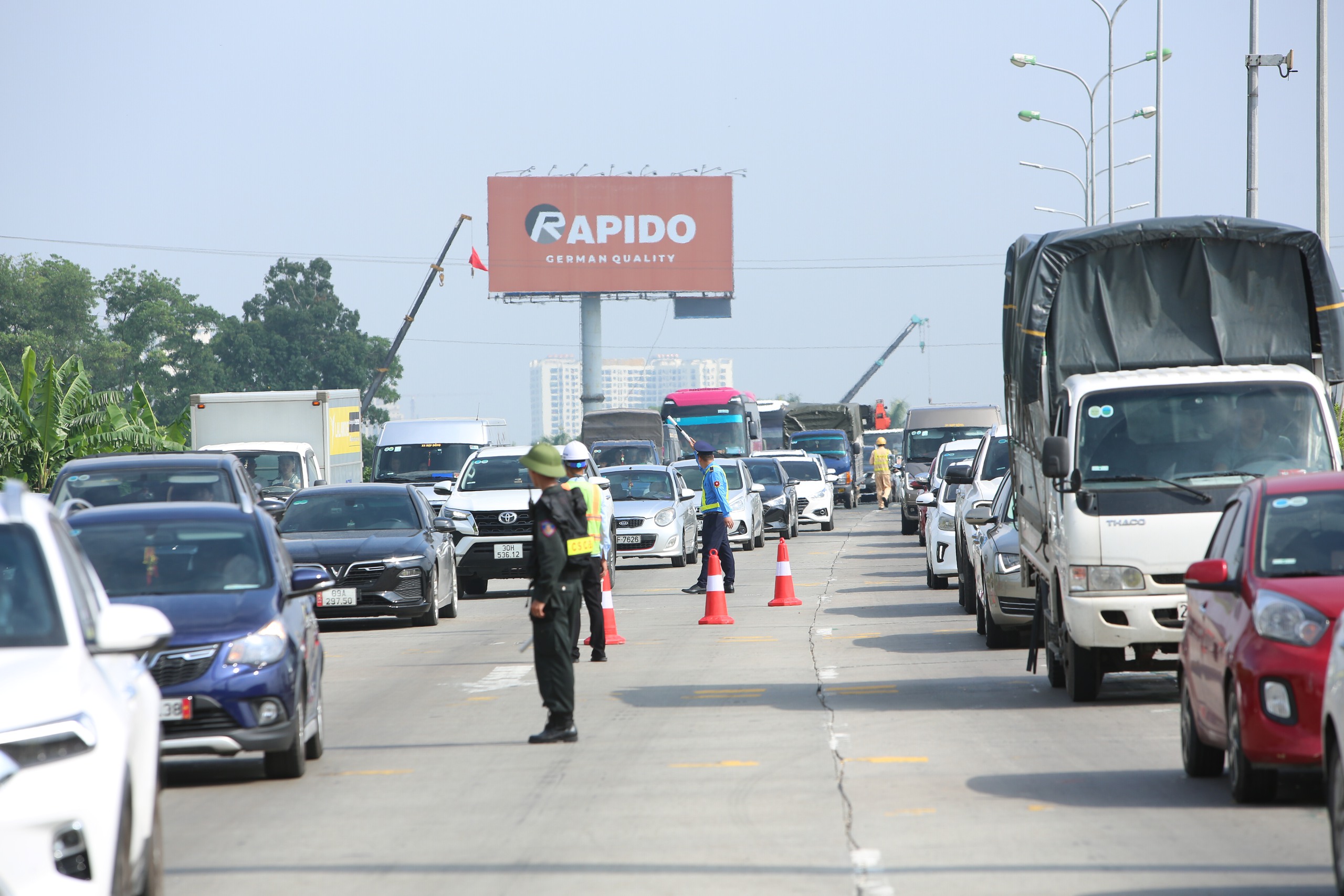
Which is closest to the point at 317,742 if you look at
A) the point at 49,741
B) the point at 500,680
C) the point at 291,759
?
the point at 291,759

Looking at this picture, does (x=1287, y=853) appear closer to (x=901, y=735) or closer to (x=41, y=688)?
(x=901, y=735)

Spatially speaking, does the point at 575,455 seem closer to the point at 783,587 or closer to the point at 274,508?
the point at 274,508

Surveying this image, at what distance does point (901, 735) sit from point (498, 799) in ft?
9.42

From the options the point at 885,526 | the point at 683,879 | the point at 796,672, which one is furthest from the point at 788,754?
the point at 885,526

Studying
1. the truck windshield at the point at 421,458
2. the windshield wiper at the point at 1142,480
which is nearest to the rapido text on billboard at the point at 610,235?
the truck windshield at the point at 421,458

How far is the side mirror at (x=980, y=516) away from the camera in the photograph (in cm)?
1677

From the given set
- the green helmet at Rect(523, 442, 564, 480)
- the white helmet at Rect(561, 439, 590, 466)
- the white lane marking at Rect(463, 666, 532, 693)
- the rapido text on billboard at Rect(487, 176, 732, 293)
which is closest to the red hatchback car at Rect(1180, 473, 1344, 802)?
the green helmet at Rect(523, 442, 564, 480)

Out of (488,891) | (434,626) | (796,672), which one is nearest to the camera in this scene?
(488,891)

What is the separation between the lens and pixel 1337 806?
6.23 m

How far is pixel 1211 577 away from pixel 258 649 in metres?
4.69

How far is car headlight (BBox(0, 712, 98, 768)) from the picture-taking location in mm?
4973

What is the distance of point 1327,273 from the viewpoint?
1295 centimetres

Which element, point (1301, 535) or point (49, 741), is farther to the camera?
point (1301, 535)

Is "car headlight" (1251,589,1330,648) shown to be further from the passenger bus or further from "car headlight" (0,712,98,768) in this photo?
the passenger bus
